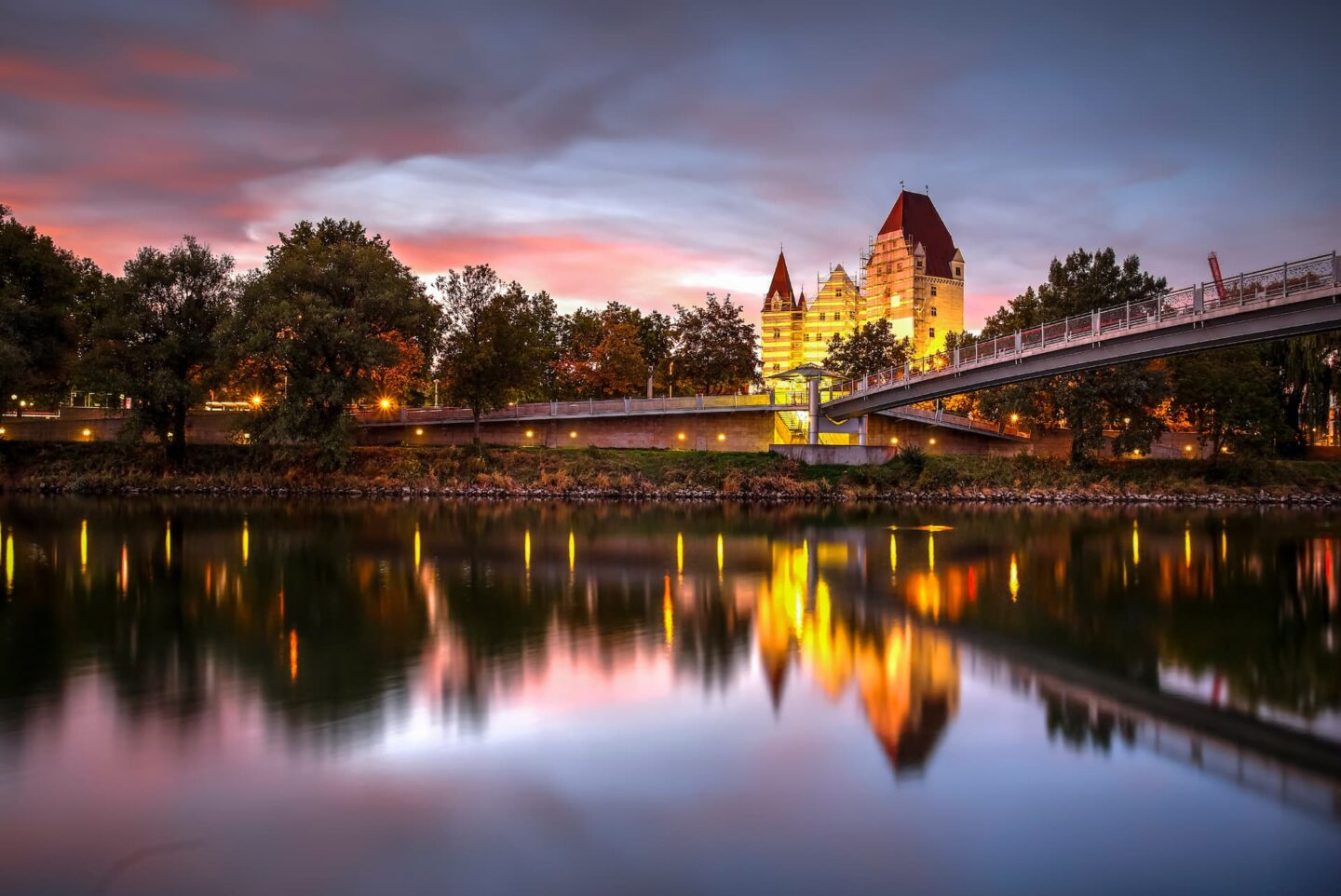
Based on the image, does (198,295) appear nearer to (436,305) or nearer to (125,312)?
(125,312)

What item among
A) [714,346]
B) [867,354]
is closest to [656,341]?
[714,346]

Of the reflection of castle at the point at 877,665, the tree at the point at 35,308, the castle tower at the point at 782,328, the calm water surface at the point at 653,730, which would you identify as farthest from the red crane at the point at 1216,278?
the castle tower at the point at 782,328

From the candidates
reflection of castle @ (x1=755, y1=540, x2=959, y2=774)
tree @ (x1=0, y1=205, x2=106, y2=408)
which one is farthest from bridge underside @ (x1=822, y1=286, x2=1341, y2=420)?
tree @ (x1=0, y1=205, x2=106, y2=408)

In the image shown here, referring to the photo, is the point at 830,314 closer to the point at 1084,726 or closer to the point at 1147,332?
the point at 1147,332

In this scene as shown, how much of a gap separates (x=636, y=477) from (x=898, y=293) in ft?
344

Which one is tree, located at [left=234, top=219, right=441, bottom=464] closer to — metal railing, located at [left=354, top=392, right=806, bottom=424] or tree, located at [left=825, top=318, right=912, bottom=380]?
metal railing, located at [left=354, top=392, right=806, bottom=424]

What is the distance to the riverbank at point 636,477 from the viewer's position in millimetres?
48656

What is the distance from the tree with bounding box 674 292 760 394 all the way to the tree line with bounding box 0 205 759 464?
78.2ft

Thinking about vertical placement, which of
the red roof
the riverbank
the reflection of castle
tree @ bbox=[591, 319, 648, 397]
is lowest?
the reflection of castle

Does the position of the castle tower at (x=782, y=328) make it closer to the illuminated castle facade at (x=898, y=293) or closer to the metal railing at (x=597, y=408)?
the illuminated castle facade at (x=898, y=293)

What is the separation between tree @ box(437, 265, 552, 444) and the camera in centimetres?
5122

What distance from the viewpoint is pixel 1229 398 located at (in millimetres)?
52250

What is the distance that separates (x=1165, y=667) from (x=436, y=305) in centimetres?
4456

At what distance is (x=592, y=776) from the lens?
8.99m
